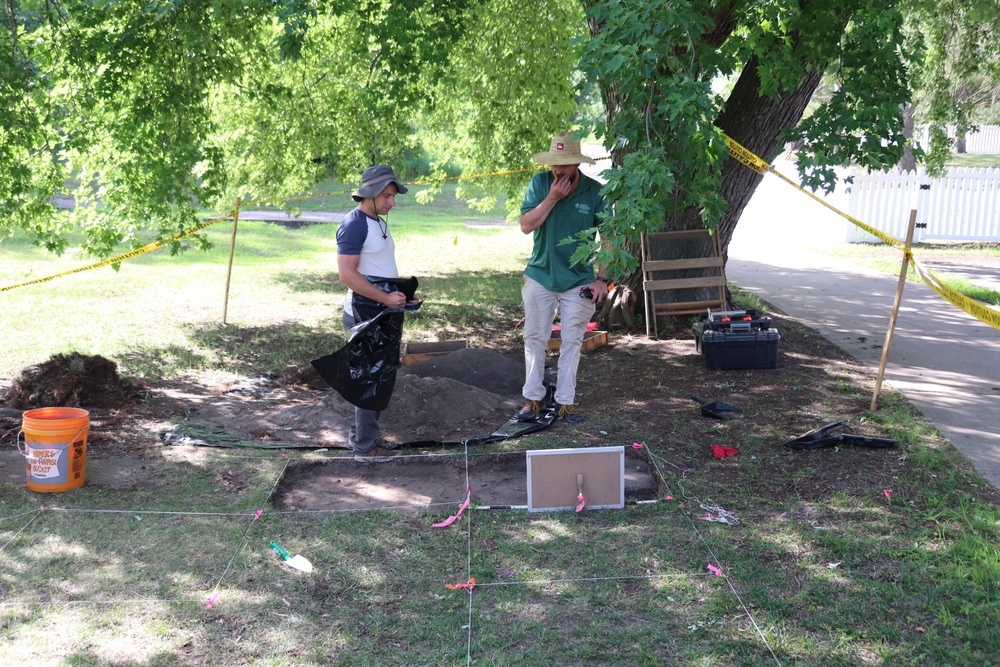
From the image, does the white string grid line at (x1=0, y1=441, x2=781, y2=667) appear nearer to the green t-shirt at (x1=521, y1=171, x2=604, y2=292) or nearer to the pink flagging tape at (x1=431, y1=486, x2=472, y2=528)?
the pink flagging tape at (x1=431, y1=486, x2=472, y2=528)

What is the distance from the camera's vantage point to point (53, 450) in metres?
5.61

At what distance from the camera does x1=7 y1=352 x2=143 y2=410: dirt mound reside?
7.51m

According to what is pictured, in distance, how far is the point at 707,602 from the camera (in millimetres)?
4254

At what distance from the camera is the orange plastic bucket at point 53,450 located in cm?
559

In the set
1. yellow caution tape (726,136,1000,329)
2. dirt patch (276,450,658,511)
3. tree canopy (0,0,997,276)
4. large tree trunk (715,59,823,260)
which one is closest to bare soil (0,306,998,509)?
dirt patch (276,450,658,511)

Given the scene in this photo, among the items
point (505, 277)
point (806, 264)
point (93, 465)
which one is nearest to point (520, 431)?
point (93, 465)

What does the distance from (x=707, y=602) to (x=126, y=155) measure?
665cm

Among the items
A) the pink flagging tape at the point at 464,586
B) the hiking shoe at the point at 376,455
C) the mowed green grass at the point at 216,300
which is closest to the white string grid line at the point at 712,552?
the pink flagging tape at the point at 464,586

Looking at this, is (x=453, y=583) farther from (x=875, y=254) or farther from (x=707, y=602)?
(x=875, y=254)

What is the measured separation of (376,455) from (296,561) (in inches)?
71.0

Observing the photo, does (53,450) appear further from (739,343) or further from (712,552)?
(739,343)

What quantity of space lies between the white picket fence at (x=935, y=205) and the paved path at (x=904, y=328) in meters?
0.70

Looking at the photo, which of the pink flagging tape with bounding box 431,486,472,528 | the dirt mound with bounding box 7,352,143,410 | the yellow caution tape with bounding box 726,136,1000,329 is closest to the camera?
the pink flagging tape with bounding box 431,486,472,528

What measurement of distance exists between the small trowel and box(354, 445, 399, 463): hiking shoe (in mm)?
1557
